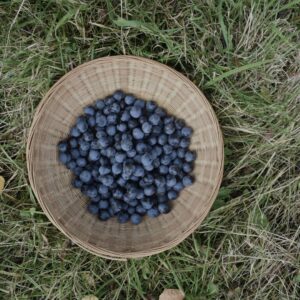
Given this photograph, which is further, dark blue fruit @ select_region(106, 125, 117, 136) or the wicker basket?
dark blue fruit @ select_region(106, 125, 117, 136)

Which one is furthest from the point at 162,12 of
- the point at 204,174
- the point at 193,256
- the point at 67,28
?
the point at 193,256

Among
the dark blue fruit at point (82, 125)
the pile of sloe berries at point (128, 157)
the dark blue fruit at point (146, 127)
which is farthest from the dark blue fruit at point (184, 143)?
the dark blue fruit at point (82, 125)

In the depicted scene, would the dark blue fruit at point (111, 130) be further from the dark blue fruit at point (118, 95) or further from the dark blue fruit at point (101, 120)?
the dark blue fruit at point (118, 95)

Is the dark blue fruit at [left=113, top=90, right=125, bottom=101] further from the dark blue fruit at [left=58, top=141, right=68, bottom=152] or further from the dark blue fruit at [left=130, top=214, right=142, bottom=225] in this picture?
the dark blue fruit at [left=130, top=214, right=142, bottom=225]

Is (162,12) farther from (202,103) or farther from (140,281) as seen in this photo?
(140,281)

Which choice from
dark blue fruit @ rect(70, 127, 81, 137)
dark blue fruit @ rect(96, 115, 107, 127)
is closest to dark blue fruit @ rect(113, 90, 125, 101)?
dark blue fruit @ rect(96, 115, 107, 127)

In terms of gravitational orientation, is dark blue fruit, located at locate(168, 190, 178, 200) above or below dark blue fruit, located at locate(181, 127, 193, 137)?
below

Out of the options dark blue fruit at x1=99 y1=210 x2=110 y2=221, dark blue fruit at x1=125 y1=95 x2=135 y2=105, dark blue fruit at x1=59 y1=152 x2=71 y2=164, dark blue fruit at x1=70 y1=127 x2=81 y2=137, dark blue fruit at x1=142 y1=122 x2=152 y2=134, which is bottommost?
dark blue fruit at x1=99 y1=210 x2=110 y2=221
